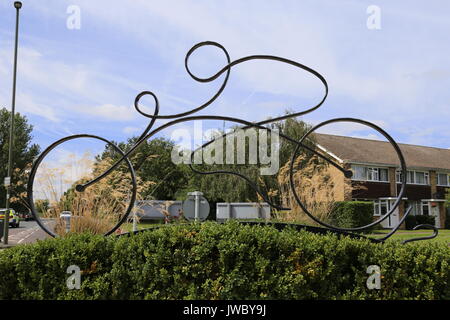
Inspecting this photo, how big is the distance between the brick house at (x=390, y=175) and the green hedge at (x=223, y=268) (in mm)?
23797

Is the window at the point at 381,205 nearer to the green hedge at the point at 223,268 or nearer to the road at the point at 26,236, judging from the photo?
the road at the point at 26,236

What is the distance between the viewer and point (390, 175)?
98.7 feet

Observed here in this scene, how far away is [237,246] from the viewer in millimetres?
3727

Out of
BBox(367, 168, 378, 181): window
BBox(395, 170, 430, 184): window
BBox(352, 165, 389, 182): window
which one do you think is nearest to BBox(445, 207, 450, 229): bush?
BBox(395, 170, 430, 184): window

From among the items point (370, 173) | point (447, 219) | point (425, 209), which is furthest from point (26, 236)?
point (447, 219)

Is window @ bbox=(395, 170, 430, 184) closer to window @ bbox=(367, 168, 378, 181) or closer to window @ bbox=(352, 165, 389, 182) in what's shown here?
window @ bbox=(352, 165, 389, 182)

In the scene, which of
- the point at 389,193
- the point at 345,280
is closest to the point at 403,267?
the point at 345,280

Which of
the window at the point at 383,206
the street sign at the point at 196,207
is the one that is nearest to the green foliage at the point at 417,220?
the window at the point at 383,206

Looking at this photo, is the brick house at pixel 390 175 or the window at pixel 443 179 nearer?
the brick house at pixel 390 175

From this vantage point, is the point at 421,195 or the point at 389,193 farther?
the point at 421,195

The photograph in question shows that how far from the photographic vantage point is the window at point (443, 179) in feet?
109

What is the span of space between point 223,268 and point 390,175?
28864mm
